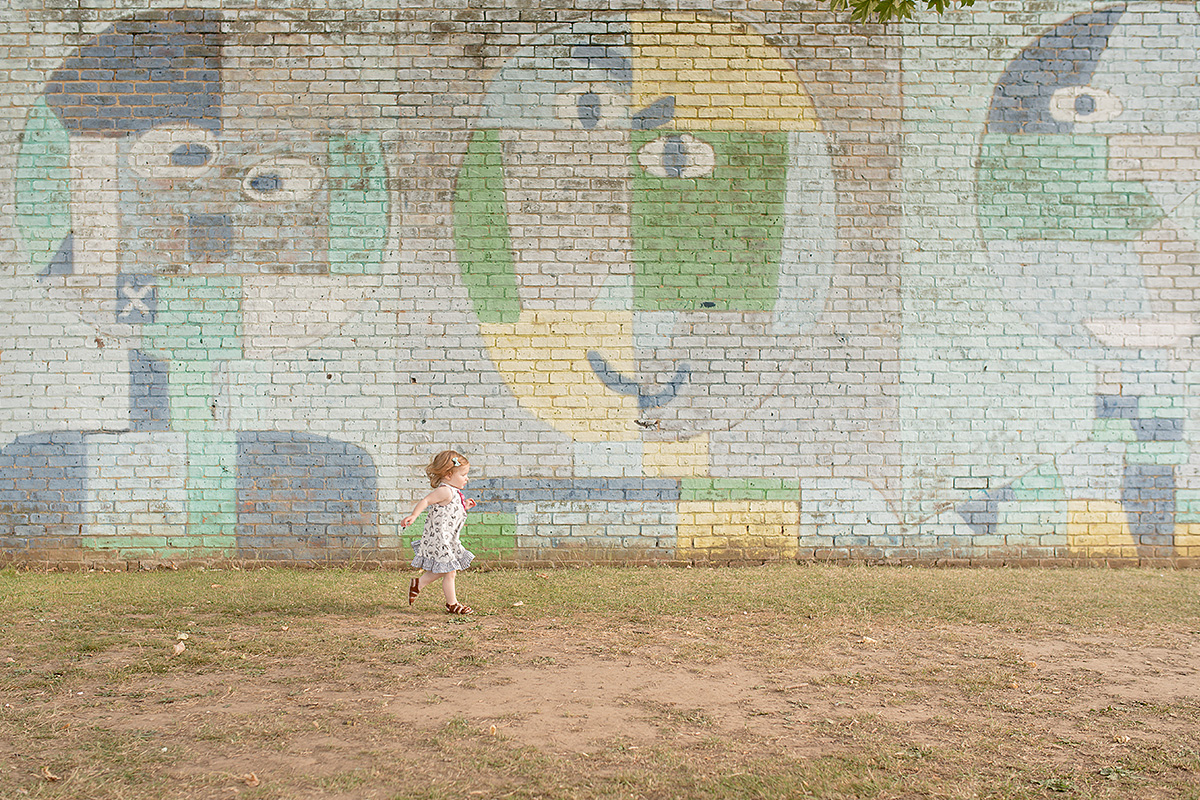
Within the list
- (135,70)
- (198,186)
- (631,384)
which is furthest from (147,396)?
(631,384)

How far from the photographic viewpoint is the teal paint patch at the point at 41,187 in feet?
20.1

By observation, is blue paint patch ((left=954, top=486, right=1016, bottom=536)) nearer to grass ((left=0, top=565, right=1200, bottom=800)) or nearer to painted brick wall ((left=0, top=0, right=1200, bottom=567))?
painted brick wall ((left=0, top=0, right=1200, bottom=567))

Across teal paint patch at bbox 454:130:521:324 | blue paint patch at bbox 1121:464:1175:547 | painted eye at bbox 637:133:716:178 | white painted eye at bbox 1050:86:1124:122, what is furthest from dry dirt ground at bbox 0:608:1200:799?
white painted eye at bbox 1050:86:1124:122

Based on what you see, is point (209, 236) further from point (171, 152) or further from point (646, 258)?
point (646, 258)

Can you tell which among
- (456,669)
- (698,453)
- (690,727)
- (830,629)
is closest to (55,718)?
(456,669)

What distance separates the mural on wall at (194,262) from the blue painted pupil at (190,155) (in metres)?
→ 0.02

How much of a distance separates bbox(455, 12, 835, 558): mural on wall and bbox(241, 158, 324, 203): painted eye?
A: 1190 millimetres

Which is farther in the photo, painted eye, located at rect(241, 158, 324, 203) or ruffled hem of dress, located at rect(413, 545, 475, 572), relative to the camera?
painted eye, located at rect(241, 158, 324, 203)

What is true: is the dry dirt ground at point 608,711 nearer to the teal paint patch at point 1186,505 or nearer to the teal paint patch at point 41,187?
the teal paint patch at point 1186,505

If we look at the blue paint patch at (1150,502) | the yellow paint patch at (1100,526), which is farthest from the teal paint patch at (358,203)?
the blue paint patch at (1150,502)

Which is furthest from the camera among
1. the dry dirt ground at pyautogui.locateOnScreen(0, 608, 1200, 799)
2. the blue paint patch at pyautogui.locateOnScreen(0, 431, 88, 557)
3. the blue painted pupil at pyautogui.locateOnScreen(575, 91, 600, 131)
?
the blue painted pupil at pyautogui.locateOnScreen(575, 91, 600, 131)

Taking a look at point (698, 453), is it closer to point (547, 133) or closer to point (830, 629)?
point (830, 629)

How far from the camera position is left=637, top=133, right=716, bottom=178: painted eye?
627 cm

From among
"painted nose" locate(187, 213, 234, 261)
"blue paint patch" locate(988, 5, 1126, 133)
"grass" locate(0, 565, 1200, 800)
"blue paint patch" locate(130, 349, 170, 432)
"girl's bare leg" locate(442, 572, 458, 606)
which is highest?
"blue paint patch" locate(988, 5, 1126, 133)
